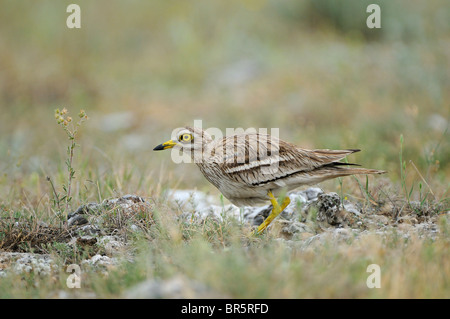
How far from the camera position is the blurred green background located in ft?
24.3

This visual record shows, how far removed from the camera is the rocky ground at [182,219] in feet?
13.0

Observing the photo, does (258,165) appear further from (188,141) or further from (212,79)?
(212,79)

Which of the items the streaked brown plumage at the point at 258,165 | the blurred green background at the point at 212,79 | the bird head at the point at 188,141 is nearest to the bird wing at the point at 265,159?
the streaked brown plumage at the point at 258,165

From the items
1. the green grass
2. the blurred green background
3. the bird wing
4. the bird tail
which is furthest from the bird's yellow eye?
the bird tail

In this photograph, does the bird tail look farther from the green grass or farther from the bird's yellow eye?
the bird's yellow eye

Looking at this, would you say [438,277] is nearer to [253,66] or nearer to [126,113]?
[126,113]

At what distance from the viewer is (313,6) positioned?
12172mm

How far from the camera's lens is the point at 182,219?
4.53m

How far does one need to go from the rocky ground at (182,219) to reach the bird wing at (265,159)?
1.06 feet

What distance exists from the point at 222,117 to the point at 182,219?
491 cm

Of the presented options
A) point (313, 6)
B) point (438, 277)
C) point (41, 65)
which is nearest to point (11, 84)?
point (41, 65)

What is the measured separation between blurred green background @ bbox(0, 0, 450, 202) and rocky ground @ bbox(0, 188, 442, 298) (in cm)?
81

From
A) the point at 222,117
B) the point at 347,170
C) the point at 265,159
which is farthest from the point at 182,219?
the point at 222,117

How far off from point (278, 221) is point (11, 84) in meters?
7.29
